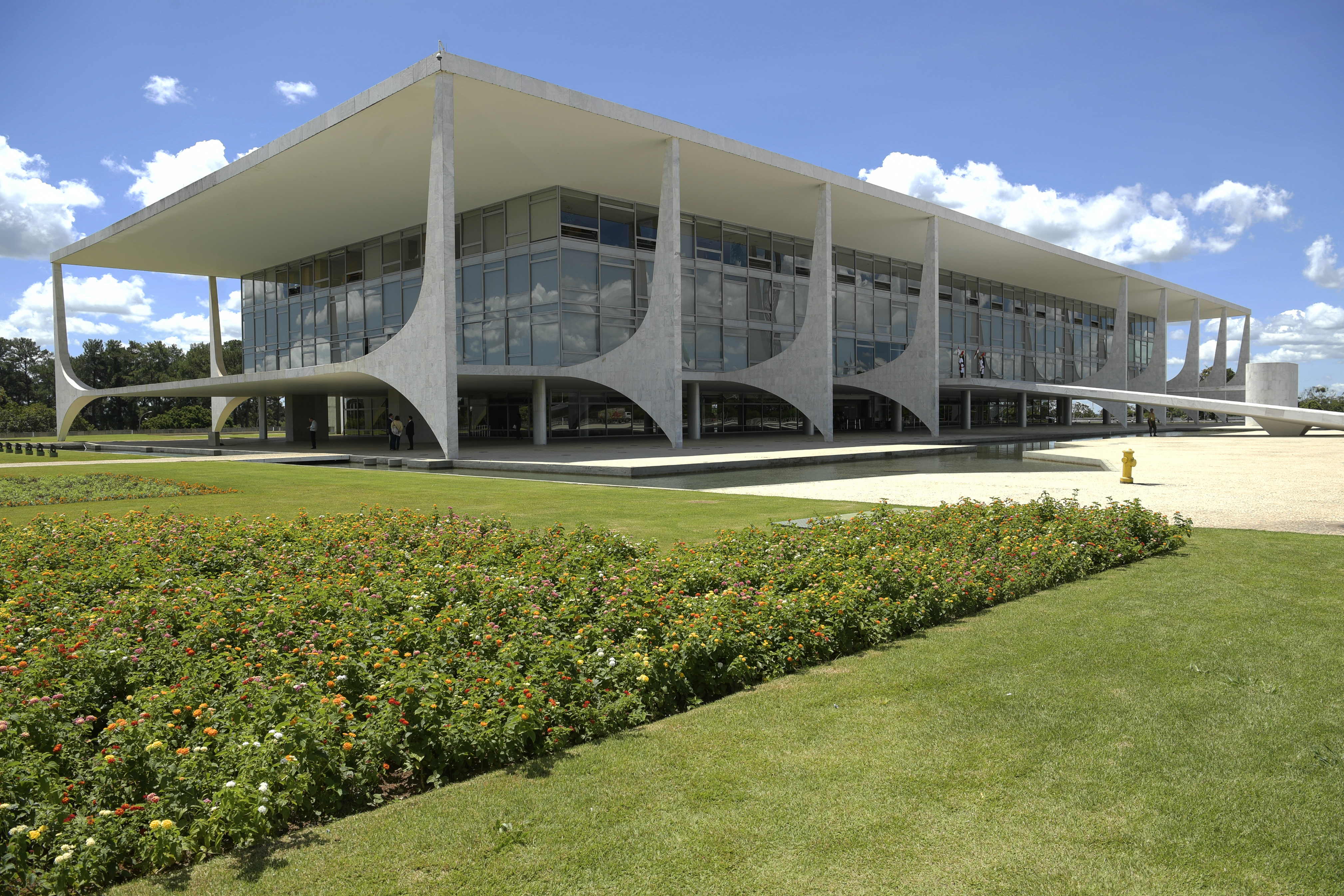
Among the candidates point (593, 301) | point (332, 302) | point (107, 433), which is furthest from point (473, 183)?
point (107, 433)

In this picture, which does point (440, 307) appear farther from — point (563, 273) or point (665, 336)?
point (563, 273)

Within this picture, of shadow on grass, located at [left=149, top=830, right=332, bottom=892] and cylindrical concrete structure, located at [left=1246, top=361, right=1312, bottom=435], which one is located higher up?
cylindrical concrete structure, located at [left=1246, top=361, right=1312, bottom=435]

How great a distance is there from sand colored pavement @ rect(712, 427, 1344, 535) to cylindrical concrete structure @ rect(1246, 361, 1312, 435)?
57.8 feet

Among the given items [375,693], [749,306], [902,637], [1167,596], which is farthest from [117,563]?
[749,306]

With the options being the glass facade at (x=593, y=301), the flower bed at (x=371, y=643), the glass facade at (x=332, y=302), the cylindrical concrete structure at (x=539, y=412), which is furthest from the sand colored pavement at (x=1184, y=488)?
the glass facade at (x=332, y=302)

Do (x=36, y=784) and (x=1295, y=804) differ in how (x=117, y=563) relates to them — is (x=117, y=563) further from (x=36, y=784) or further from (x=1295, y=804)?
(x=1295, y=804)

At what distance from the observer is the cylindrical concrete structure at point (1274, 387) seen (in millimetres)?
42250

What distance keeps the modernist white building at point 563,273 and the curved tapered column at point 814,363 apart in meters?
0.12

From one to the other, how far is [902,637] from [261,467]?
76.7 feet

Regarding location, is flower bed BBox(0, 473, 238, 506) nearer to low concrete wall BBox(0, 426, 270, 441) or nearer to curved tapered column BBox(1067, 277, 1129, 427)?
low concrete wall BBox(0, 426, 270, 441)

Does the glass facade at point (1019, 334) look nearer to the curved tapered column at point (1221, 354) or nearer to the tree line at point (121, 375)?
the curved tapered column at point (1221, 354)

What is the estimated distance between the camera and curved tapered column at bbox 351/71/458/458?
25.2m

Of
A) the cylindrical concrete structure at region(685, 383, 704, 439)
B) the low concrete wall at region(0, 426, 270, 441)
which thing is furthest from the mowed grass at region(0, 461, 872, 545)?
the low concrete wall at region(0, 426, 270, 441)

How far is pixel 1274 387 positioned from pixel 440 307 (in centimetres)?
4326
